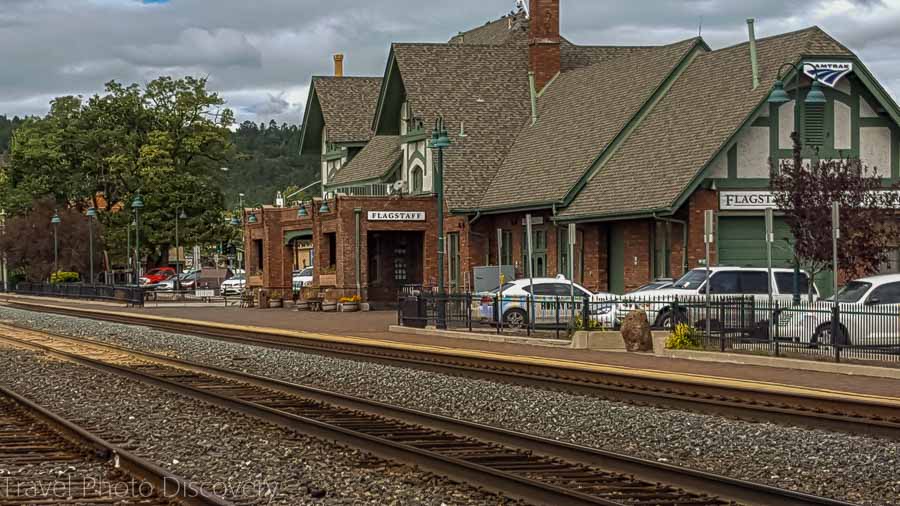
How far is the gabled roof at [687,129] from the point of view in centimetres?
3809

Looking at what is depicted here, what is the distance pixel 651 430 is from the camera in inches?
639

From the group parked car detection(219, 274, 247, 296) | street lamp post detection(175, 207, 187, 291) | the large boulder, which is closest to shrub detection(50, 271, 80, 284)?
street lamp post detection(175, 207, 187, 291)

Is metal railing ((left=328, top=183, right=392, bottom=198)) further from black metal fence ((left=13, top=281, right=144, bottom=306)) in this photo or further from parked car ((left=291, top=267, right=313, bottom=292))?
black metal fence ((left=13, top=281, right=144, bottom=306))

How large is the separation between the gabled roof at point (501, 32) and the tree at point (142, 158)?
56.6ft

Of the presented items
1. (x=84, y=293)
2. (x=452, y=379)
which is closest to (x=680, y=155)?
(x=452, y=379)

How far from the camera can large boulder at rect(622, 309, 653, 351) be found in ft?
92.9

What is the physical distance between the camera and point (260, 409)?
17.6m

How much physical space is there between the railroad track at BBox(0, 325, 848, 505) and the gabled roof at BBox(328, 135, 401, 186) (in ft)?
123

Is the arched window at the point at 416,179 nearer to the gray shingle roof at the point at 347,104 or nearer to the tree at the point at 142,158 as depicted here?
the gray shingle roof at the point at 347,104

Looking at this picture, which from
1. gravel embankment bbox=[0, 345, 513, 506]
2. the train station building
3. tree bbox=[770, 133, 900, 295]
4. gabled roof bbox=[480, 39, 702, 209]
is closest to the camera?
gravel embankment bbox=[0, 345, 513, 506]

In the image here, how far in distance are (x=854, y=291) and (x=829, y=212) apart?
4.27 m

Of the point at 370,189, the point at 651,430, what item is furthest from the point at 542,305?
the point at 370,189

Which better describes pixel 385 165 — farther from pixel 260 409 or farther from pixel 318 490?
pixel 318 490

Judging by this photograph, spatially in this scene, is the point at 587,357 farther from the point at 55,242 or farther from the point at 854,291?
the point at 55,242
